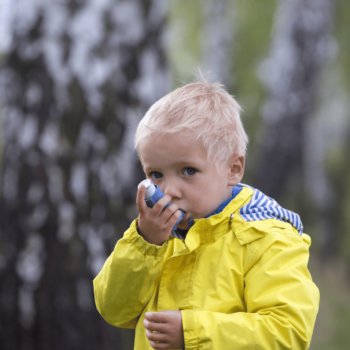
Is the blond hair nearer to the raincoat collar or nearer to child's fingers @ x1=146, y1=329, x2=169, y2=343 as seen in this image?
the raincoat collar

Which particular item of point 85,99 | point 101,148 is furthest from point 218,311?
point 85,99

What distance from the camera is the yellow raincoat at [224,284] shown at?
2.83 feet

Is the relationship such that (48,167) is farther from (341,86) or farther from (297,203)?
(341,86)

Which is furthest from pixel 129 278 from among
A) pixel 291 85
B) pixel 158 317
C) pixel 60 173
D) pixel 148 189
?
pixel 291 85

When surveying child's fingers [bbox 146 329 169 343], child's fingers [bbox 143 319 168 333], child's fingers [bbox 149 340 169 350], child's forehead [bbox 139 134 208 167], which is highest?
child's forehead [bbox 139 134 208 167]

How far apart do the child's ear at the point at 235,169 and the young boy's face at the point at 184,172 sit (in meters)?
0.06

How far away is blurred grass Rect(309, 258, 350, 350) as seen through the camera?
360cm

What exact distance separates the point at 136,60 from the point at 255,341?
57.2 inches

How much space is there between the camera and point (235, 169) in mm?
1106

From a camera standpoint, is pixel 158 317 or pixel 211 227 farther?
pixel 211 227

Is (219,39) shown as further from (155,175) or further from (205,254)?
(205,254)

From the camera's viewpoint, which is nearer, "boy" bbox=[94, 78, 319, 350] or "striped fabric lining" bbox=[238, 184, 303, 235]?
"boy" bbox=[94, 78, 319, 350]

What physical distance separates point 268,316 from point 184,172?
0.42m

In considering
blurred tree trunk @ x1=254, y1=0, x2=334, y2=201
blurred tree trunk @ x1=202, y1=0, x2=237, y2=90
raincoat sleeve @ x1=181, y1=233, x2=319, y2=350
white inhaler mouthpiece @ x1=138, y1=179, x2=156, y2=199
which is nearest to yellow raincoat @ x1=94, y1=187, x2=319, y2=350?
raincoat sleeve @ x1=181, y1=233, x2=319, y2=350
